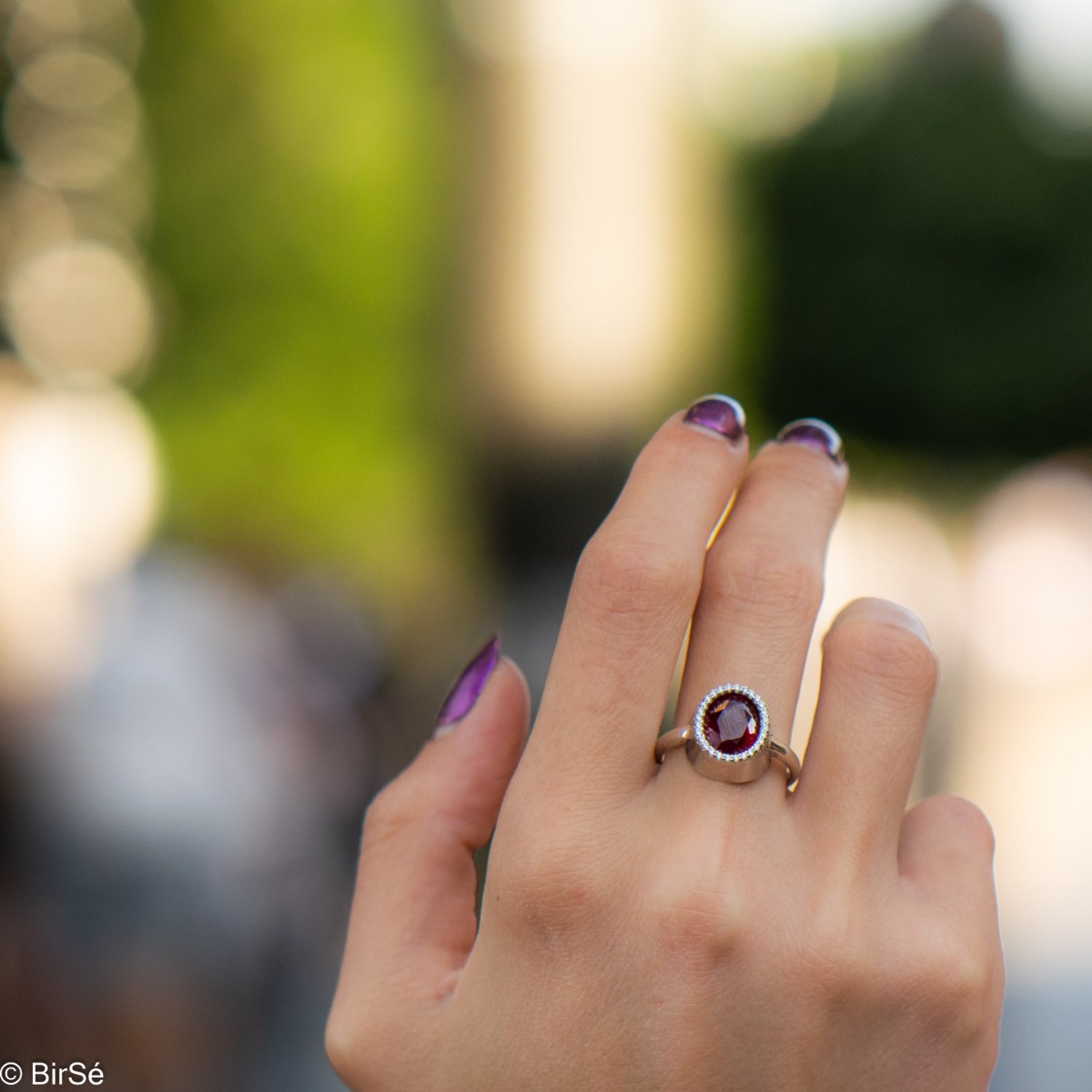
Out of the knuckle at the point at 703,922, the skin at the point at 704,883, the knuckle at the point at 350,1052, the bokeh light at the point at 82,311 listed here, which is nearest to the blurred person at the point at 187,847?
the knuckle at the point at 350,1052

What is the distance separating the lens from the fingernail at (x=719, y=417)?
45.0 inches

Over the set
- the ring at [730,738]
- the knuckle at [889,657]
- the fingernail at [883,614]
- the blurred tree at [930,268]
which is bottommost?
the ring at [730,738]

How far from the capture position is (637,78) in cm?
869

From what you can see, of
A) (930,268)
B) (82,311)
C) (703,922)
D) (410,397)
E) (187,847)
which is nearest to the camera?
(703,922)

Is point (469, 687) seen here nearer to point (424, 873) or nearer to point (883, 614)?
point (424, 873)

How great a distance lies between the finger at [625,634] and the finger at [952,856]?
27cm

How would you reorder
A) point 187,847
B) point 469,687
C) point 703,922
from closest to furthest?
point 703,922 → point 469,687 → point 187,847

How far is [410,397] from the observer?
1716 cm

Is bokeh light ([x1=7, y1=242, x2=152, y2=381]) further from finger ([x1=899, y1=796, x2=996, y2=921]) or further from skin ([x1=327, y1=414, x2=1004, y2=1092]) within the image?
finger ([x1=899, y1=796, x2=996, y2=921])

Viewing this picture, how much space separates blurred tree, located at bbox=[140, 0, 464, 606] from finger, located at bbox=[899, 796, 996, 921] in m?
13.4

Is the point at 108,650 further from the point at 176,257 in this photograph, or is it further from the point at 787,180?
the point at 176,257

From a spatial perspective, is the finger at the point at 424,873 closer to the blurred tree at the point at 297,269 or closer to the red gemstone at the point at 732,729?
the red gemstone at the point at 732,729

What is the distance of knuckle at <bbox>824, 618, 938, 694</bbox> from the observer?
41.8 inches

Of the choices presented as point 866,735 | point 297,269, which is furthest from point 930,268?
point 866,735
